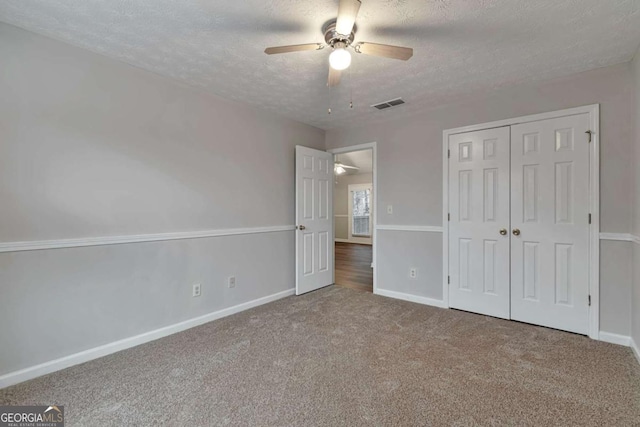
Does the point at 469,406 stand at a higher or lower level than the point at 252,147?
lower

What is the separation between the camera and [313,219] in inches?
161

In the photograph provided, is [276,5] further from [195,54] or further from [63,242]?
[63,242]

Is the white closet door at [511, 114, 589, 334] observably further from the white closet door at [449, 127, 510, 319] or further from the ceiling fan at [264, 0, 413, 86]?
the ceiling fan at [264, 0, 413, 86]

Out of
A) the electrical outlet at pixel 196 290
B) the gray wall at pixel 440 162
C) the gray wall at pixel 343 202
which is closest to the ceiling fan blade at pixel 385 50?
the gray wall at pixel 440 162

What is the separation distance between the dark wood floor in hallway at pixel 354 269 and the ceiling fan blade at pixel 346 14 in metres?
3.32

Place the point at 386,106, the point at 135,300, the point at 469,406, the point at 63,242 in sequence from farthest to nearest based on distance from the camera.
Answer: the point at 386,106
the point at 135,300
the point at 63,242
the point at 469,406

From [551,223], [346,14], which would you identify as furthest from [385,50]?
[551,223]

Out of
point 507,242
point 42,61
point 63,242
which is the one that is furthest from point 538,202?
point 42,61

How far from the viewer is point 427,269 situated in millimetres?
3555

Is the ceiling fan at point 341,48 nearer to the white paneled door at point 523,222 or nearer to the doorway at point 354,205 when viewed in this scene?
the white paneled door at point 523,222

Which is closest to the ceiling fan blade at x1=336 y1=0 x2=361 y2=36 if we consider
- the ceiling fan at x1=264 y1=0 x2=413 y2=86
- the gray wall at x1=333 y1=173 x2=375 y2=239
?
the ceiling fan at x1=264 y1=0 x2=413 y2=86

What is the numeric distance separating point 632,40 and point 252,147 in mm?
3365

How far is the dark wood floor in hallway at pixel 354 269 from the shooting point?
448 cm

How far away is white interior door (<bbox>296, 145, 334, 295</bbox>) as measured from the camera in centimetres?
391
